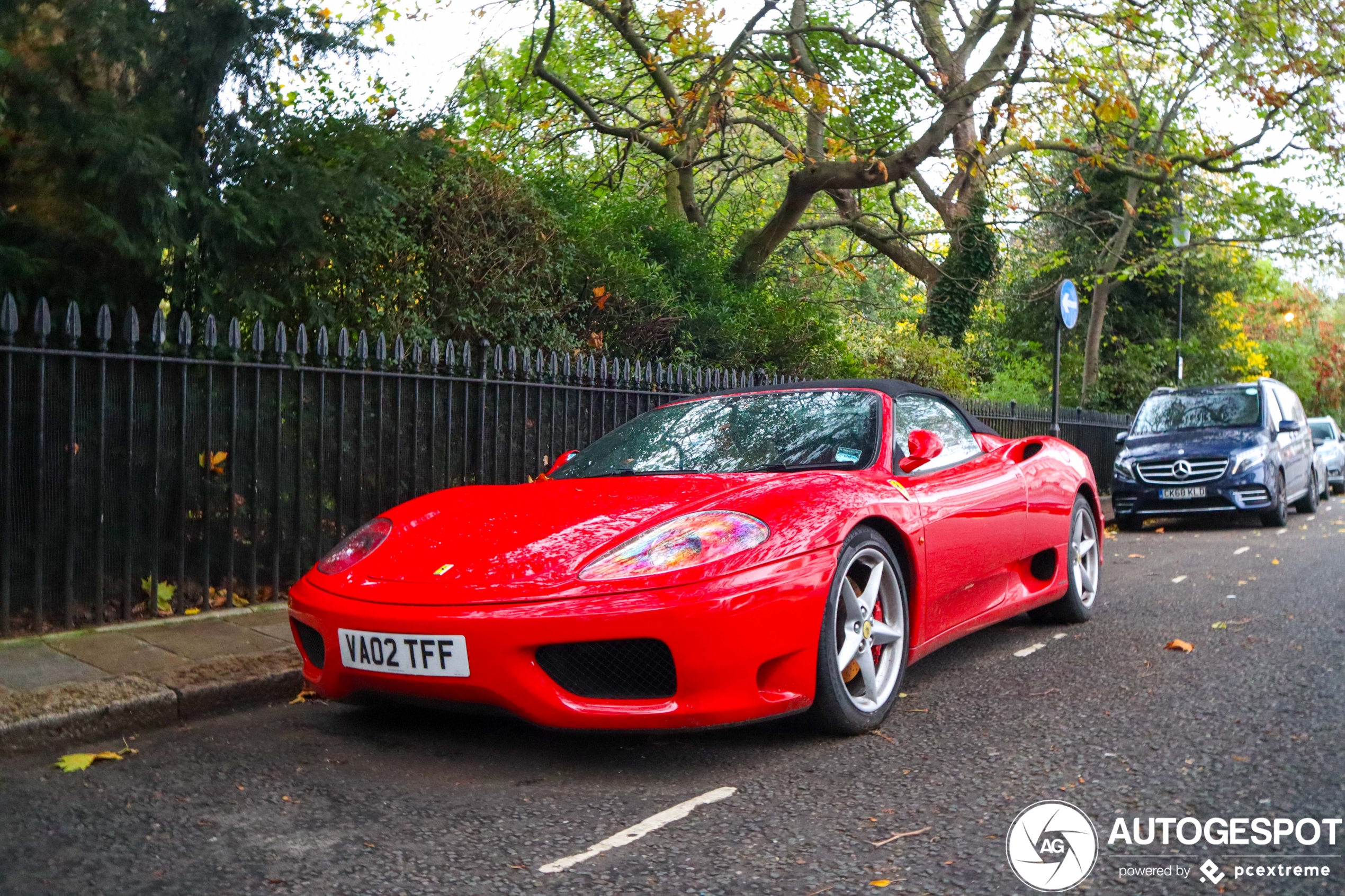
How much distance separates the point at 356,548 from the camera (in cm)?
405

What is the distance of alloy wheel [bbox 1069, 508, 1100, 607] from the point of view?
19.6 ft

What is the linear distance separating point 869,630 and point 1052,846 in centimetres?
122

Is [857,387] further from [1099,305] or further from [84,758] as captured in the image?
[1099,305]

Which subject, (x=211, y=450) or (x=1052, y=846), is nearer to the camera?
(x=1052, y=846)

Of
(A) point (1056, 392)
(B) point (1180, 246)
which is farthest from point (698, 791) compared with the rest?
(B) point (1180, 246)

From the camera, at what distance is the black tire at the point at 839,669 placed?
359 cm

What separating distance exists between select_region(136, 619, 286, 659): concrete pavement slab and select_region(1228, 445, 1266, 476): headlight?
1065cm

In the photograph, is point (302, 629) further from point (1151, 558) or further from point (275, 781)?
point (1151, 558)

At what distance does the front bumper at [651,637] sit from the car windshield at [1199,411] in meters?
11.2

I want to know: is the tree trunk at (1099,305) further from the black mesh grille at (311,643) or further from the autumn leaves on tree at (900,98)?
the black mesh grille at (311,643)

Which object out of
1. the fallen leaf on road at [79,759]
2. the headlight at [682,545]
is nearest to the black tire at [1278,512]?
the headlight at [682,545]

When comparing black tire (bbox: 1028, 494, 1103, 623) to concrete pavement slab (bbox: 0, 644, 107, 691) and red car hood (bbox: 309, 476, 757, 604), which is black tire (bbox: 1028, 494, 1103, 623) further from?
concrete pavement slab (bbox: 0, 644, 107, 691)

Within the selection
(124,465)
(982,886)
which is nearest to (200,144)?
(124,465)

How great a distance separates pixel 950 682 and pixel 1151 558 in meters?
5.61
